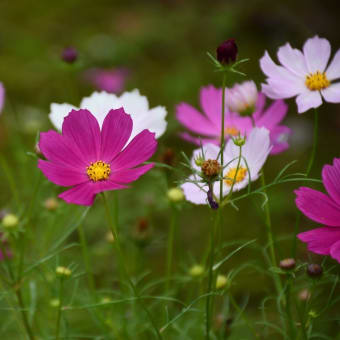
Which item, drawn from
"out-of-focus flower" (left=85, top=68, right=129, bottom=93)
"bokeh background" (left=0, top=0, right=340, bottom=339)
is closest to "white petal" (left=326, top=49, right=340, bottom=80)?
"bokeh background" (left=0, top=0, right=340, bottom=339)

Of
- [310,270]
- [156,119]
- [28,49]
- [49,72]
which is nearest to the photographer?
[310,270]

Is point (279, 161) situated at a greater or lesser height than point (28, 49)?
lesser

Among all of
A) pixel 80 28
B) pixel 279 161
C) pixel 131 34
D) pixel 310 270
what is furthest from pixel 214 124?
pixel 80 28

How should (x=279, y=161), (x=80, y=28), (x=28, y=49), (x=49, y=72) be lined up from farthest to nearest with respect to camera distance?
1. (x=80, y=28)
2. (x=28, y=49)
3. (x=49, y=72)
4. (x=279, y=161)

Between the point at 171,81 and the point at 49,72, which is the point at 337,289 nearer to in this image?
the point at 171,81

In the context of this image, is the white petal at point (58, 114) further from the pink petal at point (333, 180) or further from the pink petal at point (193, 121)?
the pink petal at point (333, 180)

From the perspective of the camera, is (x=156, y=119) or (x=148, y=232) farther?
(x=148, y=232)

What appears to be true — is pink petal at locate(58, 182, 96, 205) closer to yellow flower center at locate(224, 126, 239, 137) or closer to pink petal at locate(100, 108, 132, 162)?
pink petal at locate(100, 108, 132, 162)

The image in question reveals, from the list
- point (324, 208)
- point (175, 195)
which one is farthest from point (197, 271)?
point (324, 208)
